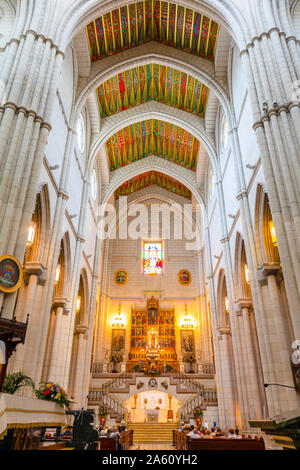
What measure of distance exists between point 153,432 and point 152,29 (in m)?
19.5

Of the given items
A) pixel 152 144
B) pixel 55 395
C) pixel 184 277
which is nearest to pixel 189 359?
pixel 184 277

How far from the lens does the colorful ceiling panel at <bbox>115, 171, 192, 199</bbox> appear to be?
2741 cm

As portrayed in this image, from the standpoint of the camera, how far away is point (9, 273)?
27.1 ft

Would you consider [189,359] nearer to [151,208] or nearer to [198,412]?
[198,412]

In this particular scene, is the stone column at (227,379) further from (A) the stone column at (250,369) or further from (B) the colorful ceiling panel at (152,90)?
(B) the colorful ceiling panel at (152,90)

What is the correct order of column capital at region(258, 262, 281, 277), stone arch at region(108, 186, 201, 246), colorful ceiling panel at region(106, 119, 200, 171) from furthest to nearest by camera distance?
stone arch at region(108, 186, 201, 246) → colorful ceiling panel at region(106, 119, 200, 171) → column capital at region(258, 262, 281, 277)

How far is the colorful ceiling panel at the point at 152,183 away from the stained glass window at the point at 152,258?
427cm

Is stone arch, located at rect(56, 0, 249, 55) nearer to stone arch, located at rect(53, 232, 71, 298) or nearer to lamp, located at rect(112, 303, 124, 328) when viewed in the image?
stone arch, located at rect(53, 232, 71, 298)

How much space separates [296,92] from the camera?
10.1 meters

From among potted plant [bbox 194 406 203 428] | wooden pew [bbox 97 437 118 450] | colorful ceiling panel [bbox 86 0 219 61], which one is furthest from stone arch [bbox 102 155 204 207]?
wooden pew [bbox 97 437 118 450]

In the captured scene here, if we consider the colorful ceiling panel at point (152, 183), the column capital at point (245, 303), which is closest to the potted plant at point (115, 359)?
the column capital at point (245, 303)

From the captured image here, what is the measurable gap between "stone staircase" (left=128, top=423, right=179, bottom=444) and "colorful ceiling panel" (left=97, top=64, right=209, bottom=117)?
54.0 ft

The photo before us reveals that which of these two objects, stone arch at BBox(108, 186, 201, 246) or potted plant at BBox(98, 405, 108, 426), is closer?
potted plant at BBox(98, 405, 108, 426)
